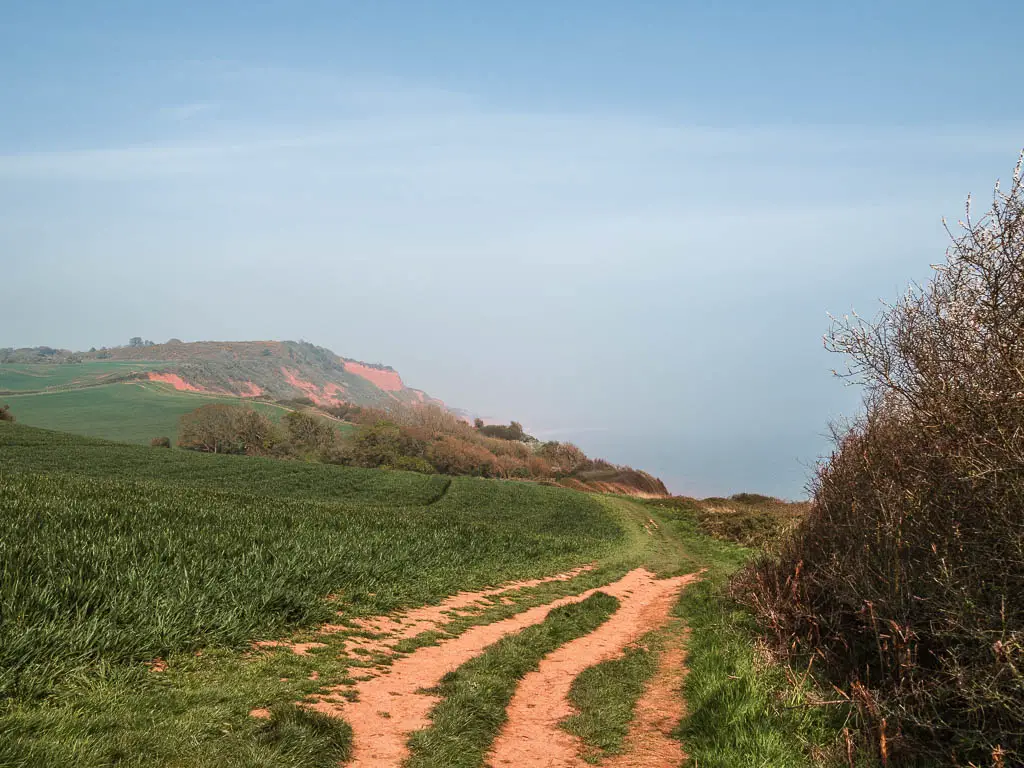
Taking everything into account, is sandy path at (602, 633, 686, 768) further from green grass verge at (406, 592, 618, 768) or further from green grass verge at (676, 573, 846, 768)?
green grass verge at (406, 592, 618, 768)

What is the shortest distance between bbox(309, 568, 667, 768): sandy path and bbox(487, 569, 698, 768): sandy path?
0.27 metres

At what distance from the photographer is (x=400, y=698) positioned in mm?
8047

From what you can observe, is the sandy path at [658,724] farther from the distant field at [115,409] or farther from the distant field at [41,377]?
the distant field at [41,377]

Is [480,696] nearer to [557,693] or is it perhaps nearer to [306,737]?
[557,693]

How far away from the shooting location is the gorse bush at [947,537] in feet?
17.7

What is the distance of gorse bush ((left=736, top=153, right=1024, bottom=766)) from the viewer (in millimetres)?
5398

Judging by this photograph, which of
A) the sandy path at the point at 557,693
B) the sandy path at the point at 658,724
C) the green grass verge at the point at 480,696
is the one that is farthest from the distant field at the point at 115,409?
the sandy path at the point at 658,724

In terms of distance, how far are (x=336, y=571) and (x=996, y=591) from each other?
11.8 metres

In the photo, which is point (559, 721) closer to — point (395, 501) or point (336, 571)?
point (336, 571)

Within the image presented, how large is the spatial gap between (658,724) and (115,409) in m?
146

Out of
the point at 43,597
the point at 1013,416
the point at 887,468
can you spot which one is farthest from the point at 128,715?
the point at 887,468

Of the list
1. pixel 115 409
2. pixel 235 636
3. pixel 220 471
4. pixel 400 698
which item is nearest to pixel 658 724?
pixel 400 698

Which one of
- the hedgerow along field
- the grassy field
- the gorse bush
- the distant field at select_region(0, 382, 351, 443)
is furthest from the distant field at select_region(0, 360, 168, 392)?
the gorse bush

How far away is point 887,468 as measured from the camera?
8.37m
